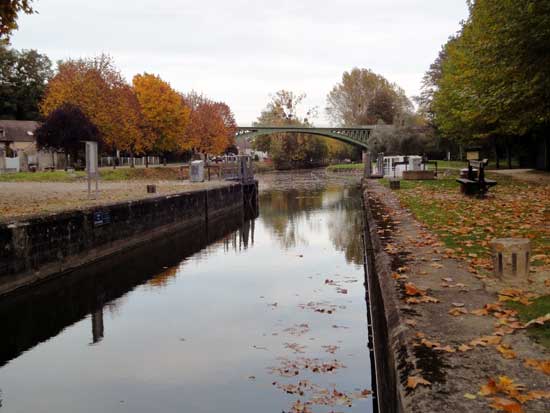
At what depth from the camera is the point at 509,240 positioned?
6984 mm

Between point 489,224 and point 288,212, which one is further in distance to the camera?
point 288,212

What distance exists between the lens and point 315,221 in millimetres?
25453

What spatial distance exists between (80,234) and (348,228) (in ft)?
36.2

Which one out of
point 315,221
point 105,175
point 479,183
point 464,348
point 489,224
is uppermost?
point 105,175

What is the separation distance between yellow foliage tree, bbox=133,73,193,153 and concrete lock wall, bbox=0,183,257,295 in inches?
1078

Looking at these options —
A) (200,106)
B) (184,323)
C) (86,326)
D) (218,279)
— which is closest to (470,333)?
(184,323)

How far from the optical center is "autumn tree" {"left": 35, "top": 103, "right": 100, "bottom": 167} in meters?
41.4

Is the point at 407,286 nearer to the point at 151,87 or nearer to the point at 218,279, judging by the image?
the point at 218,279

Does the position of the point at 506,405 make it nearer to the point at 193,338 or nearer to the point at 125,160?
the point at 193,338

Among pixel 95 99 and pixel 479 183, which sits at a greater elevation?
pixel 95 99

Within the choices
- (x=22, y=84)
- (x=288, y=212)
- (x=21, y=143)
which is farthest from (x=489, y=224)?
(x=22, y=84)

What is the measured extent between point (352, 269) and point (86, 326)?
22.3 ft

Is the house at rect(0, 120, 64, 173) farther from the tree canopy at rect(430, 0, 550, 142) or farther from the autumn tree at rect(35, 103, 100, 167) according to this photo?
the tree canopy at rect(430, 0, 550, 142)

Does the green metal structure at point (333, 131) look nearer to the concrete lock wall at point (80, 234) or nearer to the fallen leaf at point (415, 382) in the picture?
the concrete lock wall at point (80, 234)
